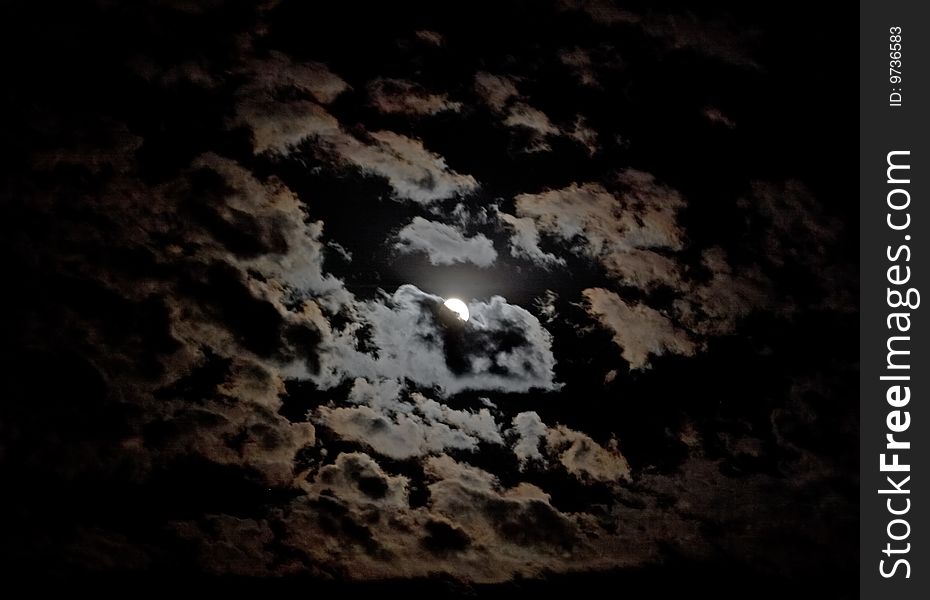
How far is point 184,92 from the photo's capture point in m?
1.38

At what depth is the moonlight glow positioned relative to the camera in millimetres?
1582

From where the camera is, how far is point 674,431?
1740mm

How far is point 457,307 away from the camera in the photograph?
1.59 m

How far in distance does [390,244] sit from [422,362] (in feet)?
1.34

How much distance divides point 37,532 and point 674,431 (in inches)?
88.6

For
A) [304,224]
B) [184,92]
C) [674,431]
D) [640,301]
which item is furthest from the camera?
[674,431]

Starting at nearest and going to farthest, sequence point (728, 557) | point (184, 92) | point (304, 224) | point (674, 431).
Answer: point (184, 92) < point (304, 224) < point (674, 431) < point (728, 557)

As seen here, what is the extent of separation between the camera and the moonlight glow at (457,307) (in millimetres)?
1582

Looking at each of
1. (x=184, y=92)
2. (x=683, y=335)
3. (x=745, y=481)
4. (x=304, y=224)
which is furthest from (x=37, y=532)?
(x=745, y=481)
